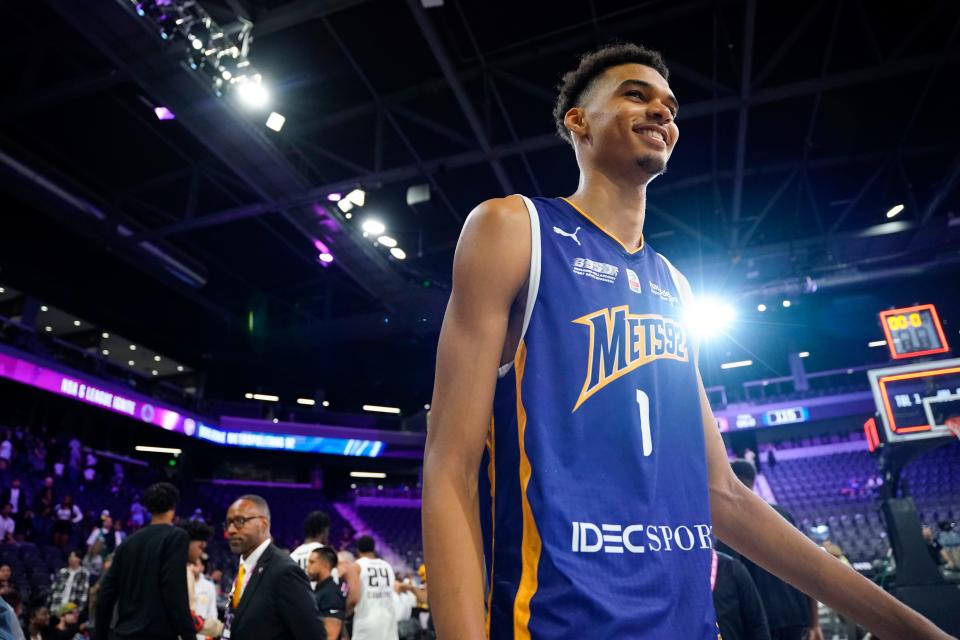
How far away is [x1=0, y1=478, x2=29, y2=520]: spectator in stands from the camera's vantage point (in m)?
12.6

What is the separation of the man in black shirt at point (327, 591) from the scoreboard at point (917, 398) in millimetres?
5769

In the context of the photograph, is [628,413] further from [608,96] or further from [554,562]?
[608,96]

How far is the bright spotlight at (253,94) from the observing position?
29.7 ft

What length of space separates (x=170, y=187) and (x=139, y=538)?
11.3 m

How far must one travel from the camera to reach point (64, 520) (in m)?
13.4

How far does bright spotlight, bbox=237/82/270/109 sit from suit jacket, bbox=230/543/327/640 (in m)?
7.16

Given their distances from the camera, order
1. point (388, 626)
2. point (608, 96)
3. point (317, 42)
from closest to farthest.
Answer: point (608, 96), point (388, 626), point (317, 42)

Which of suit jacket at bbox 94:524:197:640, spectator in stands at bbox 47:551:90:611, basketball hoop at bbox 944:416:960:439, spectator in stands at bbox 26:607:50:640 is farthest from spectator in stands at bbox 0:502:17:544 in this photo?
basketball hoop at bbox 944:416:960:439

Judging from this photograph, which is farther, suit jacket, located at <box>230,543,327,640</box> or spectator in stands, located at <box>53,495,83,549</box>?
spectator in stands, located at <box>53,495,83,549</box>

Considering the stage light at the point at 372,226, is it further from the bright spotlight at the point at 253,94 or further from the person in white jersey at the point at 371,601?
the person in white jersey at the point at 371,601

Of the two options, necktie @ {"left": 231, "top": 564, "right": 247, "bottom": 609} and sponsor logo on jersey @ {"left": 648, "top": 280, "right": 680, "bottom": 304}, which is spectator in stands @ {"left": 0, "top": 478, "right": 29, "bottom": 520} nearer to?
necktie @ {"left": 231, "top": 564, "right": 247, "bottom": 609}

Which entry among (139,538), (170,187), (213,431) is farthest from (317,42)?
(213,431)

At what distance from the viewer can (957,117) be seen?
11.2 m

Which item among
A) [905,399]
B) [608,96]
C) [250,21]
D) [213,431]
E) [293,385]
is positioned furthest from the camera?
[293,385]
